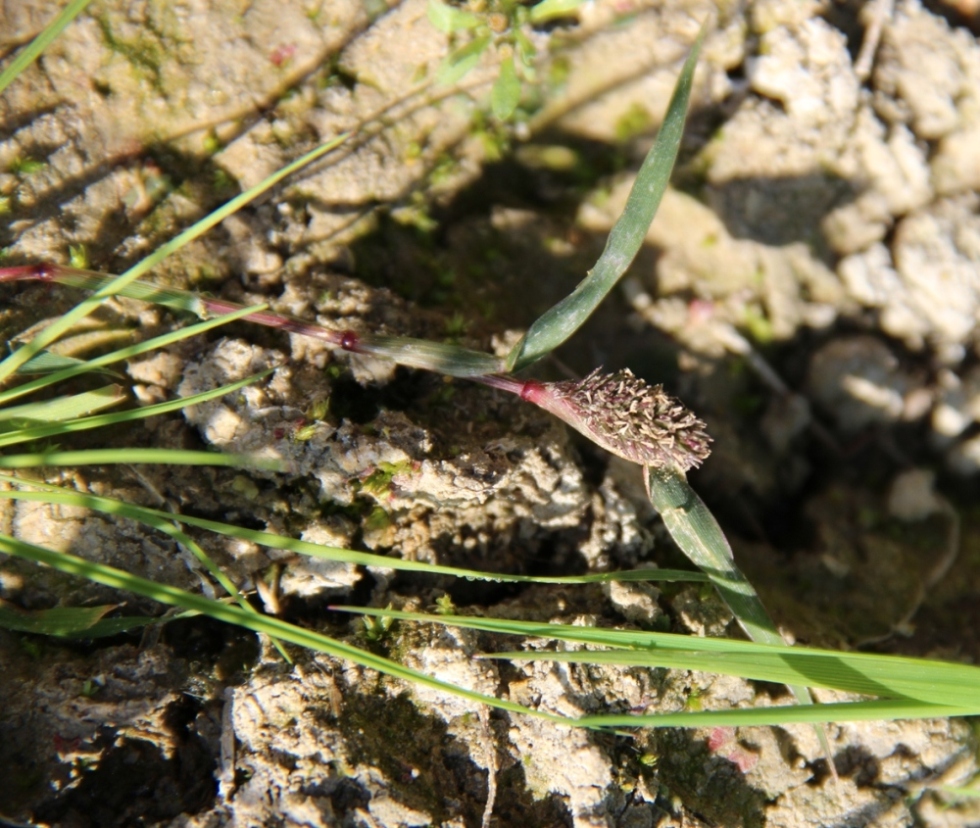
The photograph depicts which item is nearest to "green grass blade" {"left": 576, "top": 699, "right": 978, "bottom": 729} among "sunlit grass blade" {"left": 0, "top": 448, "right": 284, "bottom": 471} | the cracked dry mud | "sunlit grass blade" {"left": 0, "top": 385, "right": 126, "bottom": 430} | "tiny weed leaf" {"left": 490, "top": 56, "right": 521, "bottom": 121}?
the cracked dry mud

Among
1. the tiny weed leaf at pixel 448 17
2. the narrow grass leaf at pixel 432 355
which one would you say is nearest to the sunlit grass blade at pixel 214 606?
the narrow grass leaf at pixel 432 355

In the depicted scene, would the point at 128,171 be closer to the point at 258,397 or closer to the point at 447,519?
the point at 258,397

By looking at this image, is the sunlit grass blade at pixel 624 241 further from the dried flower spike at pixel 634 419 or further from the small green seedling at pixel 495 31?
the small green seedling at pixel 495 31

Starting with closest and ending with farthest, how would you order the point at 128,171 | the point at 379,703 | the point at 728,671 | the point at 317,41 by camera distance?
the point at 728,671
the point at 379,703
the point at 128,171
the point at 317,41

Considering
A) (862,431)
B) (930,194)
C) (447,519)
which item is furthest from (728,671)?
(930,194)

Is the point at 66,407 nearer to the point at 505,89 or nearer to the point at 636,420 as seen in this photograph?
the point at 636,420

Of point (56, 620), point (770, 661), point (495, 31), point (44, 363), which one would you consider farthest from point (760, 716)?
point (495, 31)
